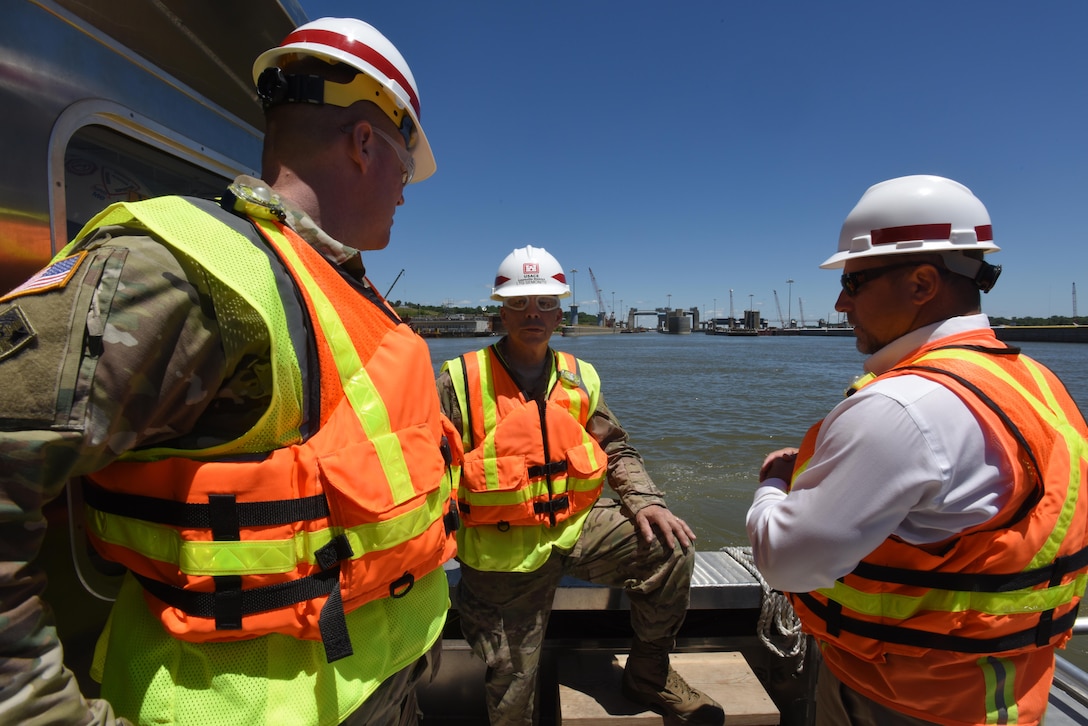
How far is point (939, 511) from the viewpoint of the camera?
119 centimetres

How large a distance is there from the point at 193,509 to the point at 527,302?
200cm

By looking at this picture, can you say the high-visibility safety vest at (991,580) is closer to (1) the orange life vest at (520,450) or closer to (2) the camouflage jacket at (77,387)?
(1) the orange life vest at (520,450)

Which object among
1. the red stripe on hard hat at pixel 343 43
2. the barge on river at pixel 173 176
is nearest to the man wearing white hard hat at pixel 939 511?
the barge on river at pixel 173 176

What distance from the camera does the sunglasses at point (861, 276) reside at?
4.94ft

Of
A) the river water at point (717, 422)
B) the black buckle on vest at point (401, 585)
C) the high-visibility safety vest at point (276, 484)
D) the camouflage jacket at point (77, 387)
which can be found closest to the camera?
the camouflage jacket at point (77, 387)

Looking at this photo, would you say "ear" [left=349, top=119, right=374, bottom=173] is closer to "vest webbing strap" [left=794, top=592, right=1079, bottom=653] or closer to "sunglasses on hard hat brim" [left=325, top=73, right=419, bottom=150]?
"sunglasses on hard hat brim" [left=325, top=73, right=419, bottom=150]

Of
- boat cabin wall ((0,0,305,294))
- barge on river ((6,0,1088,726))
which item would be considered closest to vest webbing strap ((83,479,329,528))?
barge on river ((6,0,1088,726))

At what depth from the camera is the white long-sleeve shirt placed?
1.16 m

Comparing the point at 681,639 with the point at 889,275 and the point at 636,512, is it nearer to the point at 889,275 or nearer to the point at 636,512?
the point at 636,512

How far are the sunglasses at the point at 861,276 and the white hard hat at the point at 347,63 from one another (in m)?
1.35

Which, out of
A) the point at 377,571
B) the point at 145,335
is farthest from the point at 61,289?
the point at 377,571

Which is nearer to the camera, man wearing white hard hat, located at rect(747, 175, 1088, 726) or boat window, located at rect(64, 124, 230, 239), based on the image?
man wearing white hard hat, located at rect(747, 175, 1088, 726)

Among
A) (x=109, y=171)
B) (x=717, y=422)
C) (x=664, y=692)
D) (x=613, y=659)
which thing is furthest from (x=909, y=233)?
(x=717, y=422)

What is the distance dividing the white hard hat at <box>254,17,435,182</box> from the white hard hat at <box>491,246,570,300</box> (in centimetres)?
141
